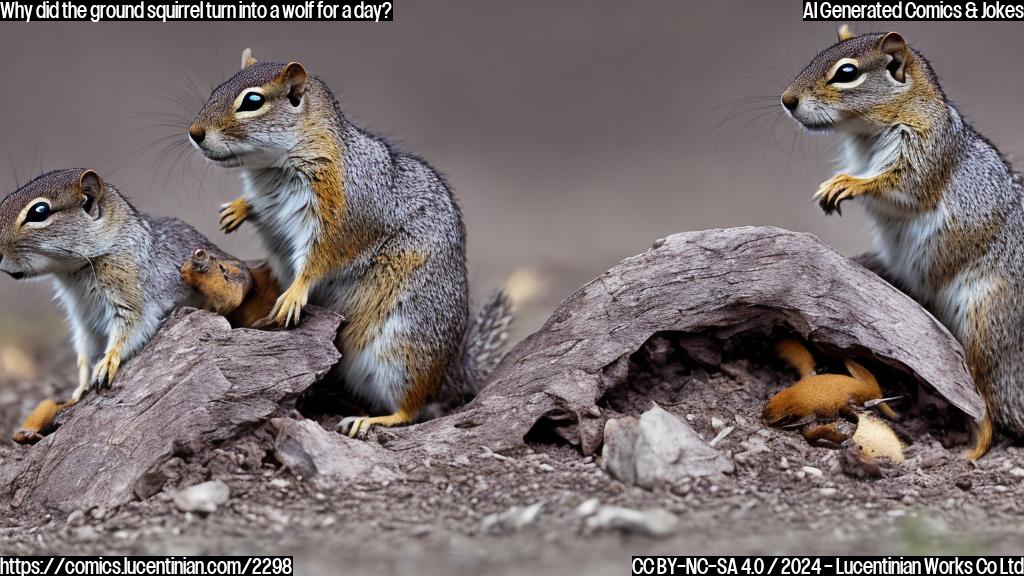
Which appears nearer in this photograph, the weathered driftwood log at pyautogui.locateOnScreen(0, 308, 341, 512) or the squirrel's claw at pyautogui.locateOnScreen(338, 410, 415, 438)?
the weathered driftwood log at pyautogui.locateOnScreen(0, 308, 341, 512)

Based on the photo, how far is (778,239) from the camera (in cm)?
465

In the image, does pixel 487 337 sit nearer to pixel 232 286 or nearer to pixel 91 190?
pixel 232 286

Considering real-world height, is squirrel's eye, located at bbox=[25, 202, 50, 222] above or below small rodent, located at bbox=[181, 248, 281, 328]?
above

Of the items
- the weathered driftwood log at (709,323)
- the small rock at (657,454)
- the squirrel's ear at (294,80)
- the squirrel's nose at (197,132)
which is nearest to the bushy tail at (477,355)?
the weathered driftwood log at (709,323)

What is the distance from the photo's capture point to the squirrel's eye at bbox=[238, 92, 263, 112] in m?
4.45

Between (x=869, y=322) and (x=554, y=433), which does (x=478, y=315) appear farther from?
(x=869, y=322)

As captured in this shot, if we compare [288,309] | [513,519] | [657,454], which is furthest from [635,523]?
[288,309]

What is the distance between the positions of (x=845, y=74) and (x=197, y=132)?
2838 mm

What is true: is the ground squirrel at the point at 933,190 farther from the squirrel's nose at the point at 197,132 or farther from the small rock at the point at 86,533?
the small rock at the point at 86,533

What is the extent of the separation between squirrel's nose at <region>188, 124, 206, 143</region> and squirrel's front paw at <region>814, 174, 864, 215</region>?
2.64 meters

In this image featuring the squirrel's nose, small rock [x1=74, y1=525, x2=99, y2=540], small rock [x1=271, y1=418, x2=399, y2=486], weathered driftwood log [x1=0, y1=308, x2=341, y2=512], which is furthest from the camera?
the squirrel's nose

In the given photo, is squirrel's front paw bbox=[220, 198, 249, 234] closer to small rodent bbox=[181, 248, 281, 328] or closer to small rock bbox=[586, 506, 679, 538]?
small rodent bbox=[181, 248, 281, 328]

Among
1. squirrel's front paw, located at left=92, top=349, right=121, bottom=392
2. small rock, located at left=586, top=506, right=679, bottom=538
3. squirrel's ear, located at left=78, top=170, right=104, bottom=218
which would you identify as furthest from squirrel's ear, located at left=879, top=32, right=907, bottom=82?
squirrel's front paw, located at left=92, top=349, right=121, bottom=392

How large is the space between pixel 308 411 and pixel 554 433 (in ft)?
4.32
